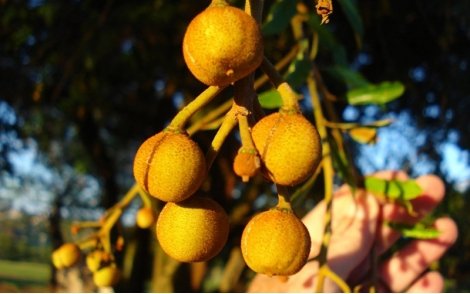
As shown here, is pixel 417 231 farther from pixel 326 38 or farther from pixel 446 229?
pixel 326 38

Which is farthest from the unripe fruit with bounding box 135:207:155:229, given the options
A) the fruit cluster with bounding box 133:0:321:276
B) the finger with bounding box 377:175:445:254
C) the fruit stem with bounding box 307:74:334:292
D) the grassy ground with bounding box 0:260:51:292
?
the grassy ground with bounding box 0:260:51:292

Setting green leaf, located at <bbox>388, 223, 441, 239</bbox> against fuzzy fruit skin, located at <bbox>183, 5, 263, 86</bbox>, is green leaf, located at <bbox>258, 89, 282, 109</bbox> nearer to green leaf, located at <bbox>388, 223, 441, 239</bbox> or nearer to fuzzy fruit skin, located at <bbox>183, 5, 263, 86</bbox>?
green leaf, located at <bbox>388, 223, 441, 239</bbox>

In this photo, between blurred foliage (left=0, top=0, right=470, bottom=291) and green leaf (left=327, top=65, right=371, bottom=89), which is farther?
blurred foliage (left=0, top=0, right=470, bottom=291)

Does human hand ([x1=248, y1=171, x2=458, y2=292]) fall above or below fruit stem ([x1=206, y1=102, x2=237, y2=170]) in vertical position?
below

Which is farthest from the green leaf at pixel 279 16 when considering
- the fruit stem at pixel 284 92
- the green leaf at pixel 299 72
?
the fruit stem at pixel 284 92

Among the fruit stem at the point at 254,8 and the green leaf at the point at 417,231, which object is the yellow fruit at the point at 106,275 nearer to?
the green leaf at the point at 417,231

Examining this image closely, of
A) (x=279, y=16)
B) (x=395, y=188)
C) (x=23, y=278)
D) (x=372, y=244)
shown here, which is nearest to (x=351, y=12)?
(x=279, y=16)

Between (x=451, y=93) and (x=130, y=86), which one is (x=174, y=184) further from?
(x=130, y=86)
